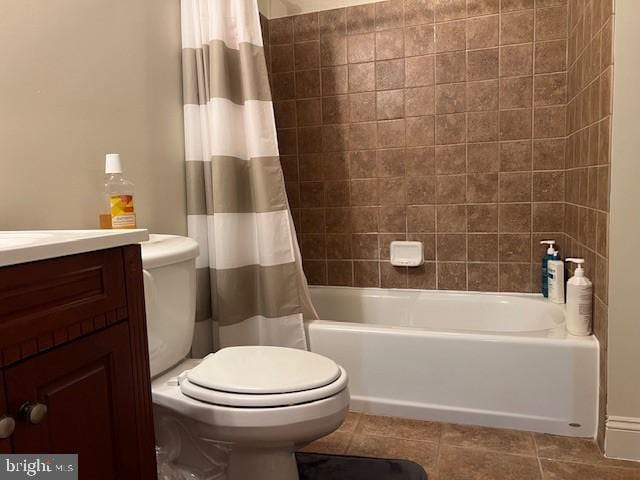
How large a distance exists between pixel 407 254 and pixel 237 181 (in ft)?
3.40

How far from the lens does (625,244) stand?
5.29ft

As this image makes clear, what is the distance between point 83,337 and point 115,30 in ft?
3.89

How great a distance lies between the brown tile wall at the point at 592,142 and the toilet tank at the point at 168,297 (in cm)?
134

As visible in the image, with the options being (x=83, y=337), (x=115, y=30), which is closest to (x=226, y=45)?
(x=115, y=30)

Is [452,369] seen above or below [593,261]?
below

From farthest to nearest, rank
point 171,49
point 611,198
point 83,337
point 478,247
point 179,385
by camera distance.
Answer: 1. point 478,247
2. point 171,49
3. point 611,198
4. point 179,385
5. point 83,337

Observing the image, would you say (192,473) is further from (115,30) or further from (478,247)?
(478,247)

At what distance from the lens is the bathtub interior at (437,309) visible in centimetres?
236

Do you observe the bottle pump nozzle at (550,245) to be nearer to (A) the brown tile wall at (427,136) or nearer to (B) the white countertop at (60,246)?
(A) the brown tile wall at (427,136)

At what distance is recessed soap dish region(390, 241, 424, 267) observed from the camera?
2.59 m

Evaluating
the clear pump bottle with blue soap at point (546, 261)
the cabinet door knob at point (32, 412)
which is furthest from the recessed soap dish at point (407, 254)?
the cabinet door knob at point (32, 412)

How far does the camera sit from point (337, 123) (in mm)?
2682

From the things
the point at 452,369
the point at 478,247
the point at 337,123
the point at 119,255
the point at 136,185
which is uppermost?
the point at 337,123

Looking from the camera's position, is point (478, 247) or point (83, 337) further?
point (478, 247)
